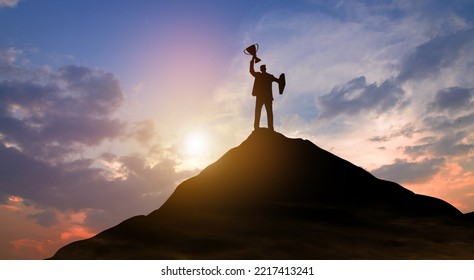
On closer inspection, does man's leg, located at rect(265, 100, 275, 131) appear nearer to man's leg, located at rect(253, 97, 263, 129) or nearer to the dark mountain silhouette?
man's leg, located at rect(253, 97, 263, 129)

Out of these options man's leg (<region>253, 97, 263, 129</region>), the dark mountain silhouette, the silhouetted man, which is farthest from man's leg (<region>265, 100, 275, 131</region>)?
the dark mountain silhouette

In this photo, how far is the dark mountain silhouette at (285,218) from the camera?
34.4ft

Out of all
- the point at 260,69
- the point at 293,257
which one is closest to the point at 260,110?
the point at 260,69

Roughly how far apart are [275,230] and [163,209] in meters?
5.16

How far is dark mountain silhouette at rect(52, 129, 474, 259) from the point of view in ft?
34.4

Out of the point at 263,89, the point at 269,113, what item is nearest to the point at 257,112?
the point at 269,113

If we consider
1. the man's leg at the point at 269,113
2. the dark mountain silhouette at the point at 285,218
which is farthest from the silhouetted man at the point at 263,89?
the dark mountain silhouette at the point at 285,218

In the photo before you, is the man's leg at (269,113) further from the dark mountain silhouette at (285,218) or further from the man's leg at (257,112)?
the dark mountain silhouette at (285,218)

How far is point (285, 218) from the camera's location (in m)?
13.9

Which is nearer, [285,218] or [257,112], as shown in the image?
[285,218]

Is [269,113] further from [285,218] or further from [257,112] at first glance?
[285,218]

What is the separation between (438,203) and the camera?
17.5m

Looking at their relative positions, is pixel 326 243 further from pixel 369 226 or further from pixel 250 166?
pixel 250 166

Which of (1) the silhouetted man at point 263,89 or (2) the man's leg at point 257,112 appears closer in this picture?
(1) the silhouetted man at point 263,89
